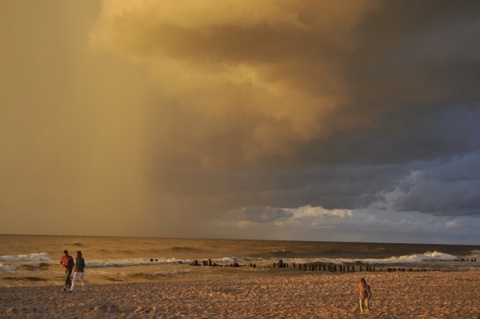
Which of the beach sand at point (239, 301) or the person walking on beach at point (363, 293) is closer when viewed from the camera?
the beach sand at point (239, 301)

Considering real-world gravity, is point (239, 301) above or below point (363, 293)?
below

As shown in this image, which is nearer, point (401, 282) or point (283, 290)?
point (283, 290)

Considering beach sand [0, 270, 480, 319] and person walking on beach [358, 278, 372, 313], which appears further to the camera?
person walking on beach [358, 278, 372, 313]

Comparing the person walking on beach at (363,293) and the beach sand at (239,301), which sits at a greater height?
the person walking on beach at (363,293)

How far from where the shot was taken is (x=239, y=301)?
73.9ft

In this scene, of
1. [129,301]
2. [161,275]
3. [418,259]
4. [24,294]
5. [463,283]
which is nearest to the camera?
[129,301]

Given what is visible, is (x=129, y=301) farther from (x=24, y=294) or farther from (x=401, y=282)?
(x=401, y=282)

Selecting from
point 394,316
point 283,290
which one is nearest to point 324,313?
point 394,316

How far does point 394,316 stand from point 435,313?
2169 mm

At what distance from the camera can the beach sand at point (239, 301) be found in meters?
18.7

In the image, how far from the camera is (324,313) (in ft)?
62.4

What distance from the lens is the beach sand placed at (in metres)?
18.7

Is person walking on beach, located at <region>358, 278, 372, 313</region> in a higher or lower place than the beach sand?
higher

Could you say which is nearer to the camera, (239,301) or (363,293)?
(363,293)
